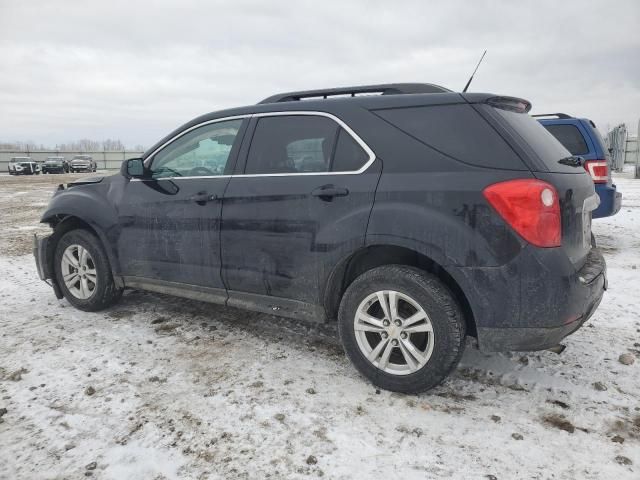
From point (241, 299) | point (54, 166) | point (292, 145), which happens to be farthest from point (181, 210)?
point (54, 166)

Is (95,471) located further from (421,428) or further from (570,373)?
(570,373)

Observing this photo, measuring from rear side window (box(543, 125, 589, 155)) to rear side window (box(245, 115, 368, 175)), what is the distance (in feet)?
16.0

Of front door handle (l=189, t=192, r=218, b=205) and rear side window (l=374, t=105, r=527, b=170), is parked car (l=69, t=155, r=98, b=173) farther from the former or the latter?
rear side window (l=374, t=105, r=527, b=170)

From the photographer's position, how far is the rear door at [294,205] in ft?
9.37

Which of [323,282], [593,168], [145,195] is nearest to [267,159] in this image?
[323,282]

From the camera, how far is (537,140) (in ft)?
8.87

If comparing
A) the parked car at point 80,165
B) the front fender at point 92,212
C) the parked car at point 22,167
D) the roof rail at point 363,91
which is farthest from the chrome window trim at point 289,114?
the parked car at point 80,165

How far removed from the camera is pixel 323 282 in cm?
299

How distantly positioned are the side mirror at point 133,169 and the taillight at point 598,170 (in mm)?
5808

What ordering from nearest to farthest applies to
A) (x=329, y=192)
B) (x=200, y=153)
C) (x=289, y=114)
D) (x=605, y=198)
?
(x=329, y=192) < (x=289, y=114) < (x=200, y=153) < (x=605, y=198)

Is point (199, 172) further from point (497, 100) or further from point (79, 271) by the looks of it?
point (497, 100)

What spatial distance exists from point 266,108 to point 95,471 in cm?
255

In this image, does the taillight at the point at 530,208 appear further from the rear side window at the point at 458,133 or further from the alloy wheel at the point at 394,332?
the alloy wheel at the point at 394,332

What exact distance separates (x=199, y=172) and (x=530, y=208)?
98.2 inches
